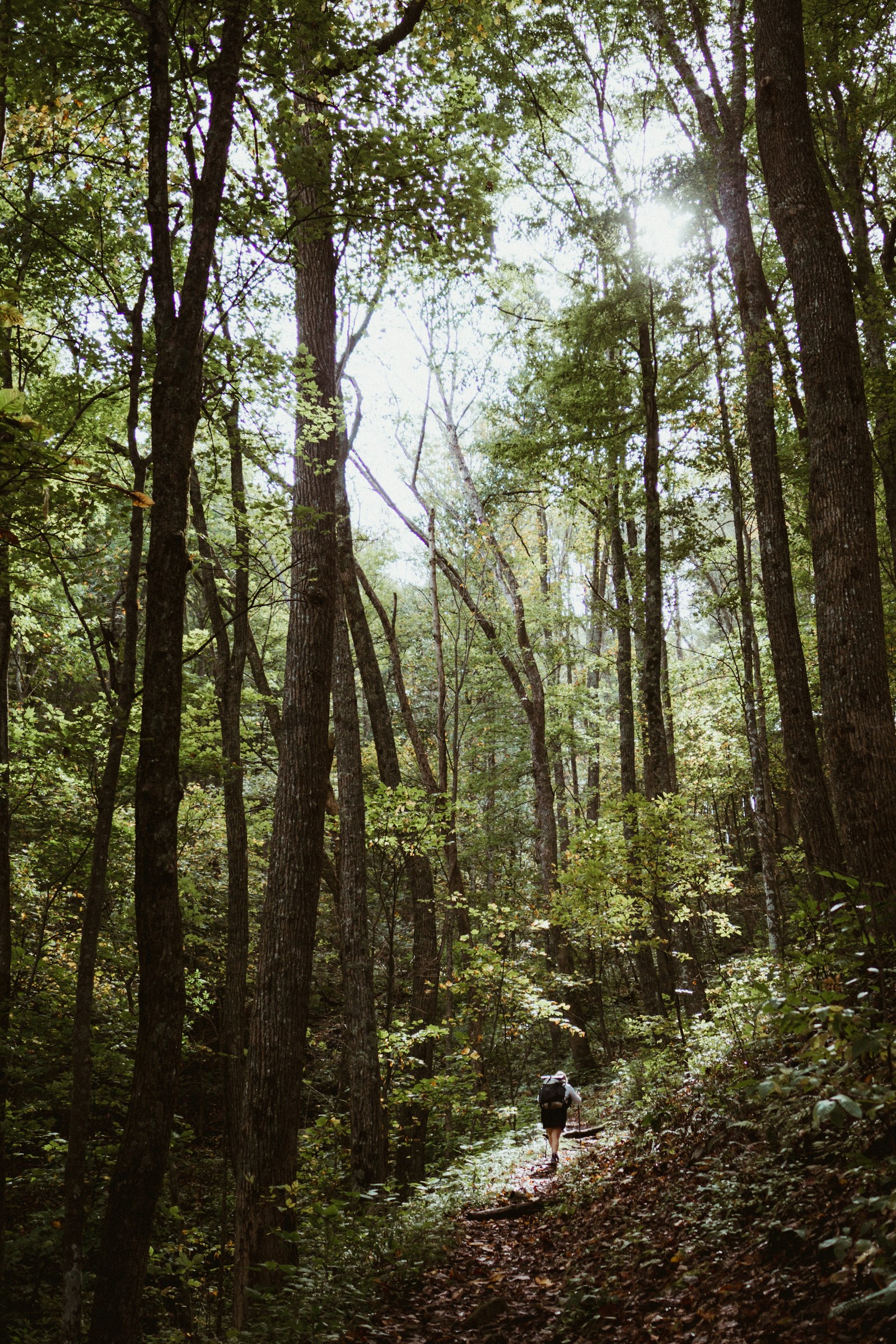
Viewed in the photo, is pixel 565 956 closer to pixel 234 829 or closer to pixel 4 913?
pixel 234 829

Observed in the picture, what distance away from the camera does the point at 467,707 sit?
71.5 ft

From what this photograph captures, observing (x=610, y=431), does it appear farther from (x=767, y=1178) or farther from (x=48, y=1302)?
(x=48, y=1302)

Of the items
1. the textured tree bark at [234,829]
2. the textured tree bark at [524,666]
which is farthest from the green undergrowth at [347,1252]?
the textured tree bark at [524,666]

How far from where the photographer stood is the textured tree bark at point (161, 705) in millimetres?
3348

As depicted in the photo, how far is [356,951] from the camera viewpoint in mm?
9352

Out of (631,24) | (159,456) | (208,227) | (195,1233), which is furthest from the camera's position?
(631,24)

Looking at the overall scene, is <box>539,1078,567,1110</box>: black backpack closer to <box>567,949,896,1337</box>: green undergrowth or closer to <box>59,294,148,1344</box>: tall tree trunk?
<box>567,949,896,1337</box>: green undergrowth

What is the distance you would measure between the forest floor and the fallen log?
205 millimetres

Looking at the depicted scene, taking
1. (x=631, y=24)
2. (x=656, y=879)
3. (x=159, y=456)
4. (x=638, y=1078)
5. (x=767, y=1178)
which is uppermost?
(x=631, y=24)

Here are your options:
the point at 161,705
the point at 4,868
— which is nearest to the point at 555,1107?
the point at 4,868

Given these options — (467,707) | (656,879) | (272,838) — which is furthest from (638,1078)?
(467,707)

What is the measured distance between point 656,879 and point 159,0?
384 inches

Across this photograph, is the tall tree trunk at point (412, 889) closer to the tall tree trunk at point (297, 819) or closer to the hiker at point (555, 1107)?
the hiker at point (555, 1107)

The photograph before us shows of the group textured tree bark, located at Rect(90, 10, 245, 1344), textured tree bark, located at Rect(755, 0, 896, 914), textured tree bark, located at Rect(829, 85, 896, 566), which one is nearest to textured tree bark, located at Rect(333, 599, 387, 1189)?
textured tree bark, located at Rect(90, 10, 245, 1344)
